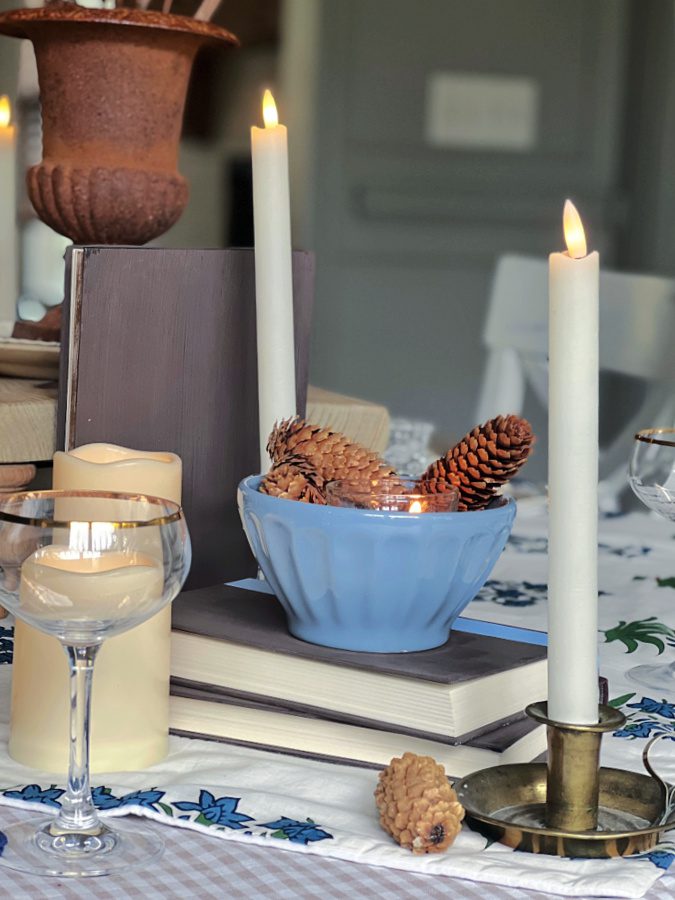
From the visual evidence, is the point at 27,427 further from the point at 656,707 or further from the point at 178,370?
the point at 656,707

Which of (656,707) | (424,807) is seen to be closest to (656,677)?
(656,707)

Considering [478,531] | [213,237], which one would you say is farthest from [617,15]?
[478,531]

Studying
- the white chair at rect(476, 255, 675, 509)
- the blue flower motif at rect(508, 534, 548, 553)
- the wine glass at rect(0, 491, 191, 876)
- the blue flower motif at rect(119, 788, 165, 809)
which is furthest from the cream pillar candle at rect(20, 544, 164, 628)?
the white chair at rect(476, 255, 675, 509)

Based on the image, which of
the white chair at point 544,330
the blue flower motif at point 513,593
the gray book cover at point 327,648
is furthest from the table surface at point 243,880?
the white chair at point 544,330

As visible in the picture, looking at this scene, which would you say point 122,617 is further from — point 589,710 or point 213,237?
point 213,237

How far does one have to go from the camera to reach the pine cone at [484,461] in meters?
0.62

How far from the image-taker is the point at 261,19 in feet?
11.0

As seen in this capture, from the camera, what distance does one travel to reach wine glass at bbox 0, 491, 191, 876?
478 millimetres

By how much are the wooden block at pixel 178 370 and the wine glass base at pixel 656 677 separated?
0.86ft

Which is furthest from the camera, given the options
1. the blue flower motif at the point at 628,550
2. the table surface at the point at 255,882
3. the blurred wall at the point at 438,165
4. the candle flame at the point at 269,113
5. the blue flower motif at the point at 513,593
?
the blurred wall at the point at 438,165

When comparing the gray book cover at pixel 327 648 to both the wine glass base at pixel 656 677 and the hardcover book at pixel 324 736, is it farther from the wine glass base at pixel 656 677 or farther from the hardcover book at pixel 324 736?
the wine glass base at pixel 656 677

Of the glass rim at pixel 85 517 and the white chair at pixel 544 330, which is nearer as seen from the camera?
the glass rim at pixel 85 517

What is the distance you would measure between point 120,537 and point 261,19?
3109 mm

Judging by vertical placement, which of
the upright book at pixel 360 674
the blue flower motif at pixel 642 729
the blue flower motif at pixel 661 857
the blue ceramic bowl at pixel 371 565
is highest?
the blue ceramic bowl at pixel 371 565
